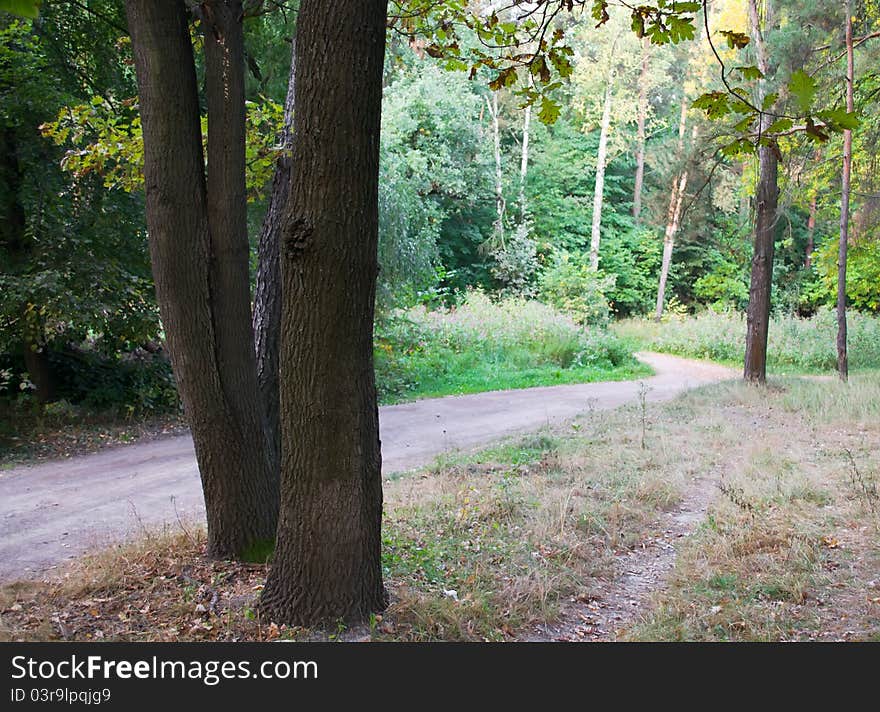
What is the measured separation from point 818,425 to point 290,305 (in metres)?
9.56

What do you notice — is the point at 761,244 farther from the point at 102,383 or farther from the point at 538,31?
the point at 102,383

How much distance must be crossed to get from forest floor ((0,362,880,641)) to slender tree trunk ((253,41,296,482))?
1127 mm

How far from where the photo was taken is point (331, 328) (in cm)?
379

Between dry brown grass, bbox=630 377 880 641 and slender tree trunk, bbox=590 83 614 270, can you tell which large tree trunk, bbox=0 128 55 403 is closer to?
dry brown grass, bbox=630 377 880 641

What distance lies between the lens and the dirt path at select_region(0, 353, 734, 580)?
6.65 meters

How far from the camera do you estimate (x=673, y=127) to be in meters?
40.9

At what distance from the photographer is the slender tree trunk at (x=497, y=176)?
3275 cm

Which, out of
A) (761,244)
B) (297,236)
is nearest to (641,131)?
(761,244)

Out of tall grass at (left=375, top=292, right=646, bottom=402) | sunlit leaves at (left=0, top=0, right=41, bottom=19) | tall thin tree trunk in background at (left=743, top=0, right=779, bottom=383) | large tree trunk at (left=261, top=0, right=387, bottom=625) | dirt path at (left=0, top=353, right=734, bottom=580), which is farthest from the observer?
tall grass at (left=375, top=292, right=646, bottom=402)

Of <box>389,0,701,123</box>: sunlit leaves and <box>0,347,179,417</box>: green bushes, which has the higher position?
<box>389,0,701,123</box>: sunlit leaves

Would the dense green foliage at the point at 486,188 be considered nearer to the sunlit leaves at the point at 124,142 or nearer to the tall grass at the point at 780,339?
the sunlit leaves at the point at 124,142

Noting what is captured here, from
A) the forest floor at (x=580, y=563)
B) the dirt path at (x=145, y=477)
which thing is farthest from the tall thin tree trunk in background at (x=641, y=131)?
the forest floor at (x=580, y=563)

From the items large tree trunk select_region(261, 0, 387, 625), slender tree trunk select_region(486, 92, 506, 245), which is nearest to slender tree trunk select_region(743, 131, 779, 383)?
large tree trunk select_region(261, 0, 387, 625)

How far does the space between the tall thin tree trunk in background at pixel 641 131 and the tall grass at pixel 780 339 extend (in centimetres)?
1044
